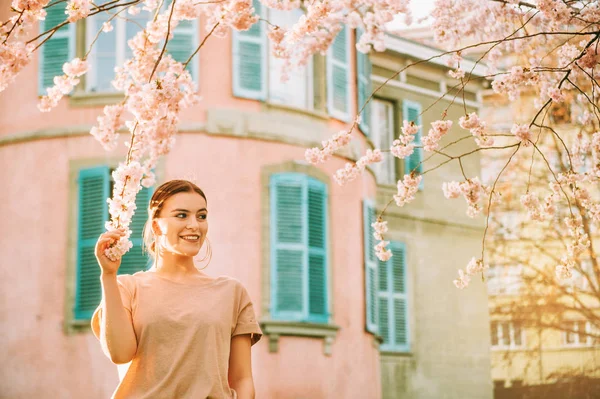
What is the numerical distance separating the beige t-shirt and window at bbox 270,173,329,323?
10598 mm

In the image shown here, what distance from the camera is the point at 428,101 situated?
20703 millimetres

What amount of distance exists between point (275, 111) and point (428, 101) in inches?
245

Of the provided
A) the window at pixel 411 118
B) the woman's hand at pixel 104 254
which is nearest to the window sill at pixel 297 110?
the window at pixel 411 118

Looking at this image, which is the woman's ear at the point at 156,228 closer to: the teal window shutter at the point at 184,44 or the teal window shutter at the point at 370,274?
the teal window shutter at the point at 184,44

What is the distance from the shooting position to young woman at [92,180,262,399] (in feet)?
12.4

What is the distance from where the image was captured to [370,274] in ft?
54.6

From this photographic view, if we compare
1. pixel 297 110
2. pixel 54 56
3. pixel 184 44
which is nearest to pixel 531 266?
pixel 297 110

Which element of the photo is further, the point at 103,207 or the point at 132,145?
the point at 103,207

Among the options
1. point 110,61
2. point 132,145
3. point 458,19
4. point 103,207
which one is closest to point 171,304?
point 132,145

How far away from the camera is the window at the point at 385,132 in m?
19.8

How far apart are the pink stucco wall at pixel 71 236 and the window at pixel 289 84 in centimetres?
57

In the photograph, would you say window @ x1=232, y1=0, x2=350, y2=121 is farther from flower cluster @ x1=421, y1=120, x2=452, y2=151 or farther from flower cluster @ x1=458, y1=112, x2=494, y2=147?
flower cluster @ x1=458, y1=112, x2=494, y2=147

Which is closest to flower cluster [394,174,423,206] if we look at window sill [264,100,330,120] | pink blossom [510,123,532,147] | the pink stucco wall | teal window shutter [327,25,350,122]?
pink blossom [510,123,532,147]

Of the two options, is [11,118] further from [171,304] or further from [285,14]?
[171,304]
